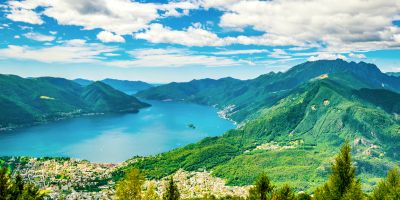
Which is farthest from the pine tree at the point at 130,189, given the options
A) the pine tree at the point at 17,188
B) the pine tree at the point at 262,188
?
the pine tree at the point at 262,188

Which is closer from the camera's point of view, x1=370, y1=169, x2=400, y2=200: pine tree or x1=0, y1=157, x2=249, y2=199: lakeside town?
x1=370, y1=169, x2=400, y2=200: pine tree

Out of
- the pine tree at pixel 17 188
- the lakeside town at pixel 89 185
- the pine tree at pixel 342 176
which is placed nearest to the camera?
the pine tree at pixel 17 188

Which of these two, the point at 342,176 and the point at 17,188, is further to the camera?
the point at 342,176

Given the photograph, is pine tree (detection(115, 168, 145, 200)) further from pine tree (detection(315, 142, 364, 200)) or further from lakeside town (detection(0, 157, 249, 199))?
lakeside town (detection(0, 157, 249, 199))

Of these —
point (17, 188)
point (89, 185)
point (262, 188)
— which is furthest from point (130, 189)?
point (89, 185)

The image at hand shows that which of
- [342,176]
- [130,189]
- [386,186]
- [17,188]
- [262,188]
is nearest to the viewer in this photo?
[130,189]

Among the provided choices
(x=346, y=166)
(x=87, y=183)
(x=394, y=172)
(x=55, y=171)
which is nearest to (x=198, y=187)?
(x=87, y=183)

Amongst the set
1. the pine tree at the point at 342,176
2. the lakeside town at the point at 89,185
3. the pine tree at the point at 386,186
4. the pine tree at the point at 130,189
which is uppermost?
the pine tree at the point at 130,189

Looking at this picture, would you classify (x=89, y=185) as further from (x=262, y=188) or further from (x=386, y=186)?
(x=262, y=188)

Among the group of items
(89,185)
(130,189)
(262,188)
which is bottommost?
(89,185)

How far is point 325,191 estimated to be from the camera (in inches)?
2162

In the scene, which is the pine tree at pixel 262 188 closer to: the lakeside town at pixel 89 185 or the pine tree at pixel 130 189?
the pine tree at pixel 130 189

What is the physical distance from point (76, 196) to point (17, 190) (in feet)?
389

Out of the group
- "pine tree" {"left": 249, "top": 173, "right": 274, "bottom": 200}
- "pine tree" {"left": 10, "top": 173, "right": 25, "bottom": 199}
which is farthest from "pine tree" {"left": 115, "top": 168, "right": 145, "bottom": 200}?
"pine tree" {"left": 249, "top": 173, "right": 274, "bottom": 200}
